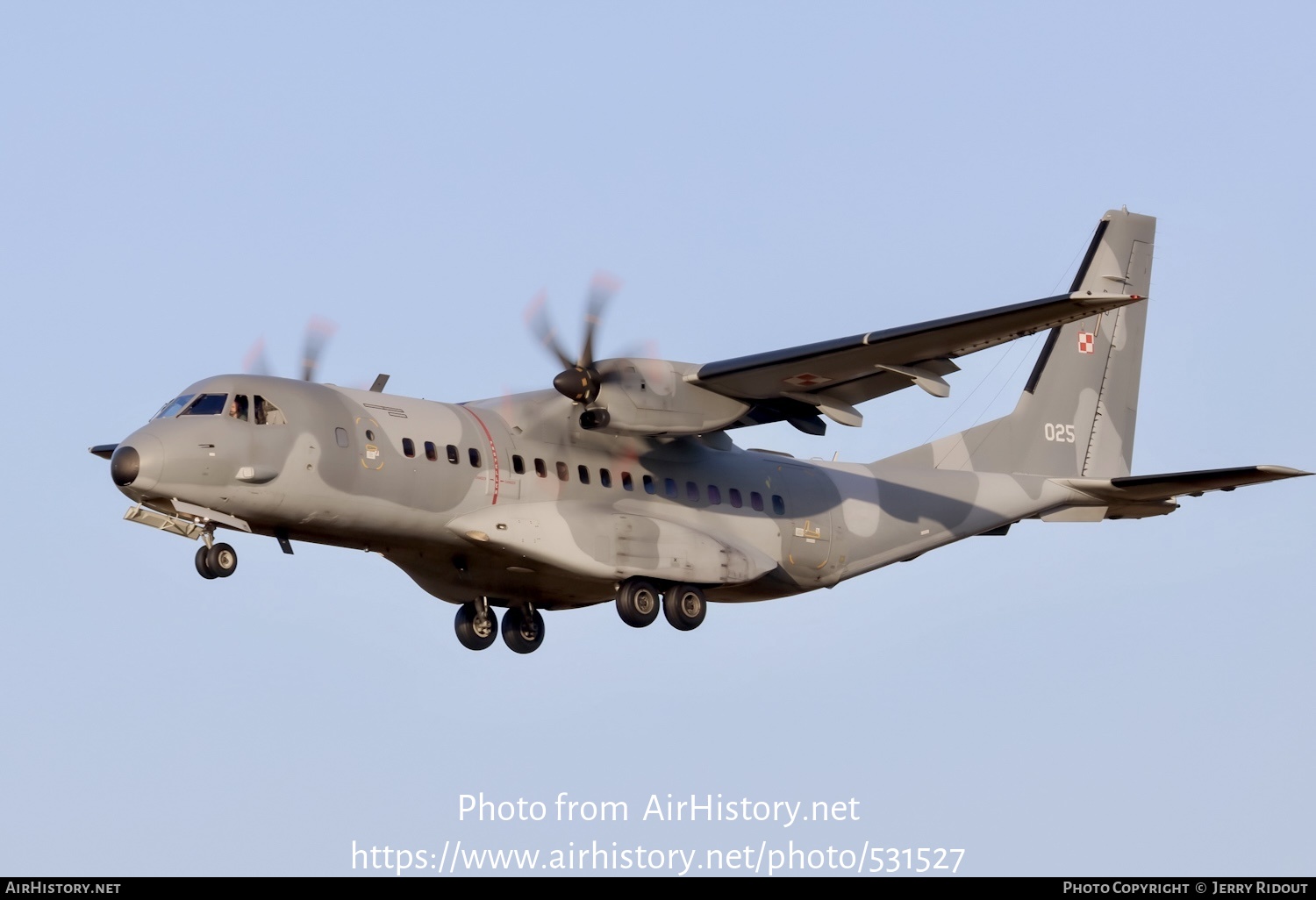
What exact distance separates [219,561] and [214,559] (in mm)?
49

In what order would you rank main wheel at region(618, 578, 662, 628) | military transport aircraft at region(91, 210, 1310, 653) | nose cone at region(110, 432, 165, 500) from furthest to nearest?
main wheel at region(618, 578, 662, 628) → military transport aircraft at region(91, 210, 1310, 653) → nose cone at region(110, 432, 165, 500)

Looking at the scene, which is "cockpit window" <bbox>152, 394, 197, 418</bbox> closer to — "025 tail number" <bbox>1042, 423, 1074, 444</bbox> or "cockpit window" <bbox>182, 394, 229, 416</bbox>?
"cockpit window" <bbox>182, 394, 229, 416</bbox>

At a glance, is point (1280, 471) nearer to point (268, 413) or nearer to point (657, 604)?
point (657, 604)

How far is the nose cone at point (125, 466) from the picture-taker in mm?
17016

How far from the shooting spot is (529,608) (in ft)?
67.5

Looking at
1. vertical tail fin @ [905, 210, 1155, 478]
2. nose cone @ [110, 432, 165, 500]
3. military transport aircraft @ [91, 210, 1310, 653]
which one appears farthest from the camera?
vertical tail fin @ [905, 210, 1155, 478]

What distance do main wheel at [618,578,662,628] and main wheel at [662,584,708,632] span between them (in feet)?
0.64

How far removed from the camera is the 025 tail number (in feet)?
78.0

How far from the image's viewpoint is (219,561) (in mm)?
17469

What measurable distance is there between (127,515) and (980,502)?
9.81 m

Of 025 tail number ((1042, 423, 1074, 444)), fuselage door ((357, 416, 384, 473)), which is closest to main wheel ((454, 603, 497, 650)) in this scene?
fuselage door ((357, 416, 384, 473))

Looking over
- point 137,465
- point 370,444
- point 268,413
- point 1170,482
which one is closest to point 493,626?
point 370,444

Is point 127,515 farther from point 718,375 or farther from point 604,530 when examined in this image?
point 718,375
